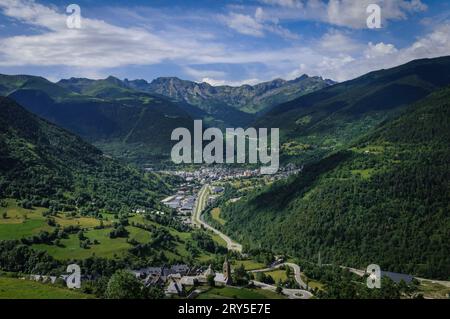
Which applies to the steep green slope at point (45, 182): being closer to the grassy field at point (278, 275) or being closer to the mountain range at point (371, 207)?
the mountain range at point (371, 207)

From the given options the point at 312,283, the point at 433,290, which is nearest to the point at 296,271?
the point at 312,283

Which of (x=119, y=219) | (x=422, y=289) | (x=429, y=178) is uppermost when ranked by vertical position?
(x=429, y=178)

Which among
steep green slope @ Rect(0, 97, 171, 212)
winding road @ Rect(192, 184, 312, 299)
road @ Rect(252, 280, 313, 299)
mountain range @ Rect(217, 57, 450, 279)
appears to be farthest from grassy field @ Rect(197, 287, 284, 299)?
steep green slope @ Rect(0, 97, 171, 212)

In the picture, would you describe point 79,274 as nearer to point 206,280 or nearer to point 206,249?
point 206,280

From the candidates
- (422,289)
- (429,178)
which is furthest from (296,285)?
(429,178)

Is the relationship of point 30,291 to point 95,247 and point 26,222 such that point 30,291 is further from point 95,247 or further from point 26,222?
point 26,222
